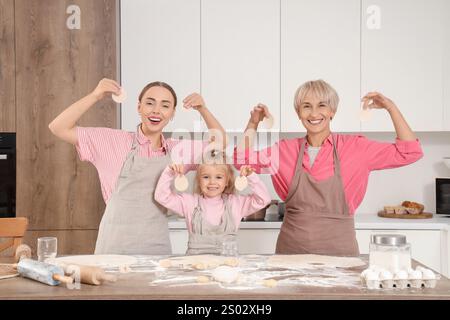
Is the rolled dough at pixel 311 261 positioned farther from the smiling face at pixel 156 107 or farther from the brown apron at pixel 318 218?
the smiling face at pixel 156 107

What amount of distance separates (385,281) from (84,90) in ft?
7.72

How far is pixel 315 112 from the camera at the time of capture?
8.01 ft

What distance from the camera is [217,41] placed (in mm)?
3668

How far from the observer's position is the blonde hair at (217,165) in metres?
2.49

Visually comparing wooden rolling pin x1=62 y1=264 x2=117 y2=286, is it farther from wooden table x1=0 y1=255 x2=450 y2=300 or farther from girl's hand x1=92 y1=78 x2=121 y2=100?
girl's hand x1=92 y1=78 x2=121 y2=100

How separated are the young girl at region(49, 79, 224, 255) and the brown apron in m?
0.51

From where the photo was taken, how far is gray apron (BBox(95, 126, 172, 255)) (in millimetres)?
2396

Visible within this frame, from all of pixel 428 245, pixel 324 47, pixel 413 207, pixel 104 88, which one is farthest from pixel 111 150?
pixel 413 207

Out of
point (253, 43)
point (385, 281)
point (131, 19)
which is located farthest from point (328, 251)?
point (131, 19)

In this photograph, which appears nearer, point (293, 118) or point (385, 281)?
point (385, 281)

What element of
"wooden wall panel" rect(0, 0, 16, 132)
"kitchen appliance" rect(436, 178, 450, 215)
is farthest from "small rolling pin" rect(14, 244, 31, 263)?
"kitchen appliance" rect(436, 178, 450, 215)

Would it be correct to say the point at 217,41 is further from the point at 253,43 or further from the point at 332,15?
the point at 332,15

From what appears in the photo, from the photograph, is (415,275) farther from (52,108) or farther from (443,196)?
(52,108)

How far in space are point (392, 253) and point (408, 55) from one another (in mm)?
2191
